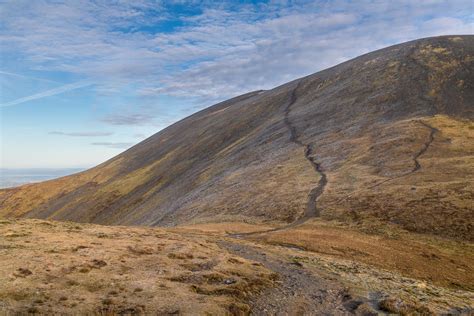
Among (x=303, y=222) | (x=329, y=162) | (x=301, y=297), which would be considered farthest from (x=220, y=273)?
(x=329, y=162)

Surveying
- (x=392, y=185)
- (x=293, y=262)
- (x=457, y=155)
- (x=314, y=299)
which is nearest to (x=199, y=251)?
(x=293, y=262)

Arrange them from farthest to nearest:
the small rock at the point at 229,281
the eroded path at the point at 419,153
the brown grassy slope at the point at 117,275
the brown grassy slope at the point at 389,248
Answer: the eroded path at the point at 419,153 → the brown grassy slope at the point at 389,248 → the small rock at the point at 229,281 → the brown grassy slope at the point at 117,275

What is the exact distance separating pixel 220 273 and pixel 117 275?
534cm

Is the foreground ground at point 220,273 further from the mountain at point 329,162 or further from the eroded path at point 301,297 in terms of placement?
the mountain at point 329,162

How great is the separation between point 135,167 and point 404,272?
107974mm

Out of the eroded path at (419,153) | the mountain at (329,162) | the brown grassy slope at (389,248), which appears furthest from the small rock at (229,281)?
the eroded path at (419,153)

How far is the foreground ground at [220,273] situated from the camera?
17.6 m

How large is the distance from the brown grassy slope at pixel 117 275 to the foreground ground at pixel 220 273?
0.05 meters

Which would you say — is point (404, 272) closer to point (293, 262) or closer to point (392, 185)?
point (293, 262)

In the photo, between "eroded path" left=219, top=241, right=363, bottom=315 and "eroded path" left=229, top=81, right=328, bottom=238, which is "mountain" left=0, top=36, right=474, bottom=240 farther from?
"eroded path" left=219, top=241, right=363, bottom=315

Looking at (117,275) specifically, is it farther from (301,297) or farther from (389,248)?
(389,248)

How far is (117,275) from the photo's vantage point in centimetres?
2027

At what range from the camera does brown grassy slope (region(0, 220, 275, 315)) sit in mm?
16797

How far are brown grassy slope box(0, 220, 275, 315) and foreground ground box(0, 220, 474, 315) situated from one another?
50 mm
